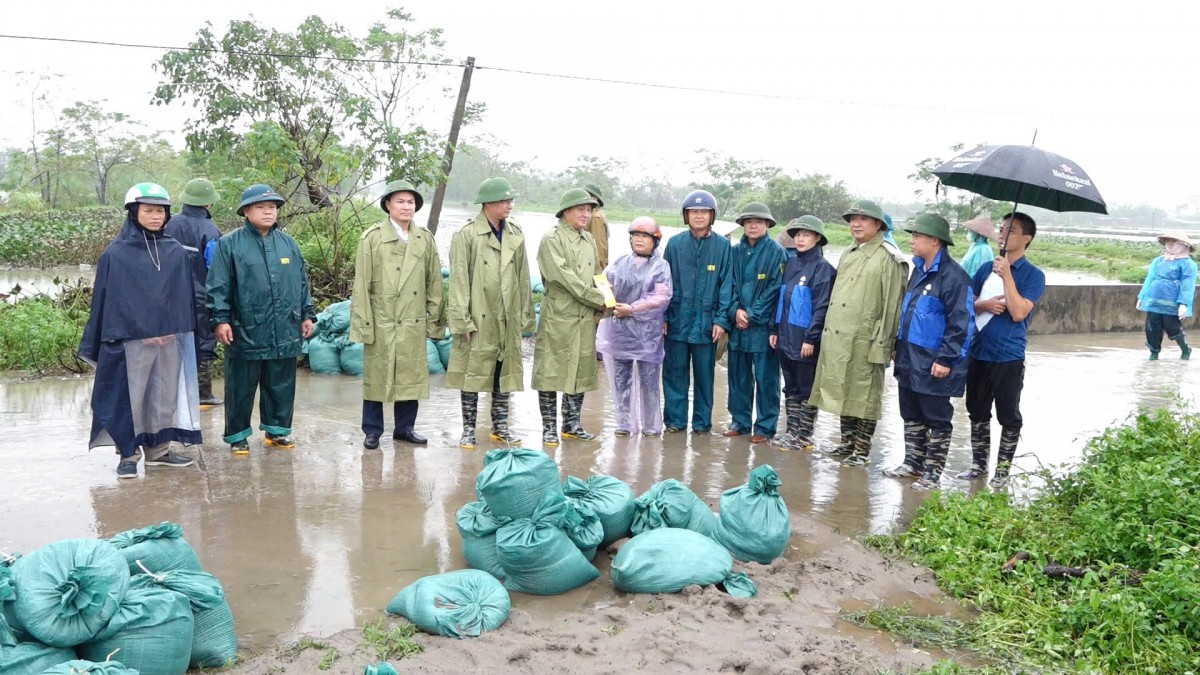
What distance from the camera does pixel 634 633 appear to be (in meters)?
3.92

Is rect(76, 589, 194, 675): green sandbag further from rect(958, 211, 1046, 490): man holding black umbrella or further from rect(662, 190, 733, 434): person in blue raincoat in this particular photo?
rect(958, 211, 1046, 490): man holding black umbrella

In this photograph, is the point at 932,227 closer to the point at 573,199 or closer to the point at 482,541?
the point at 573,199

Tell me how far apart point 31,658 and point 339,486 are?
274 cm

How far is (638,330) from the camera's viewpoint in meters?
7.20

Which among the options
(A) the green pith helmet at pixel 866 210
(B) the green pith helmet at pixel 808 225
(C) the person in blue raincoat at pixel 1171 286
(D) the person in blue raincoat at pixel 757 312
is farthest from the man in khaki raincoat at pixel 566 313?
(C) the person in blue raincoat at pixel 1171 286

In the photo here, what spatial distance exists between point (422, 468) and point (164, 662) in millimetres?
2951

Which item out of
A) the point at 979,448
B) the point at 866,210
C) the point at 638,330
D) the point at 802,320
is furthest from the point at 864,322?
the point at 638,330

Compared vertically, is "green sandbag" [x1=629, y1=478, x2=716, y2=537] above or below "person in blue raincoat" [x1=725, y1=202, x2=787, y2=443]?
below

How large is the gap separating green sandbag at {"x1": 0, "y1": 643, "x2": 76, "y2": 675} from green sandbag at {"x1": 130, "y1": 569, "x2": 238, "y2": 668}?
14.1 inches

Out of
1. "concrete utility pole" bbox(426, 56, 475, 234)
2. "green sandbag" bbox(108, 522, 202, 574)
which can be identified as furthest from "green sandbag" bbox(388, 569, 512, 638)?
"concrete utility pole" bbox(426, 56, 475, 234)

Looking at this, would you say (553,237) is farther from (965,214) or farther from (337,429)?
(965,214)

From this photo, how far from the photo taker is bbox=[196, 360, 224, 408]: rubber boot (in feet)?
26.0

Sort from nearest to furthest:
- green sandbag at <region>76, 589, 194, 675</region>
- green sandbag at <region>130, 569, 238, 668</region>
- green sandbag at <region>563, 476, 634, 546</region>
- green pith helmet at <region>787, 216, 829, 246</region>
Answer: green sandbag at <region>76, 589, 194, 675</region>
green sandbag at <region>130, 569, 238, 668</region>
green sandbag at <region>563, 476, 634, 546</region>
green pith helmet at <region>787, 216, 829, 246</region>

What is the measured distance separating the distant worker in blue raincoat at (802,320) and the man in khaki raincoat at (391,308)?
2.61m
